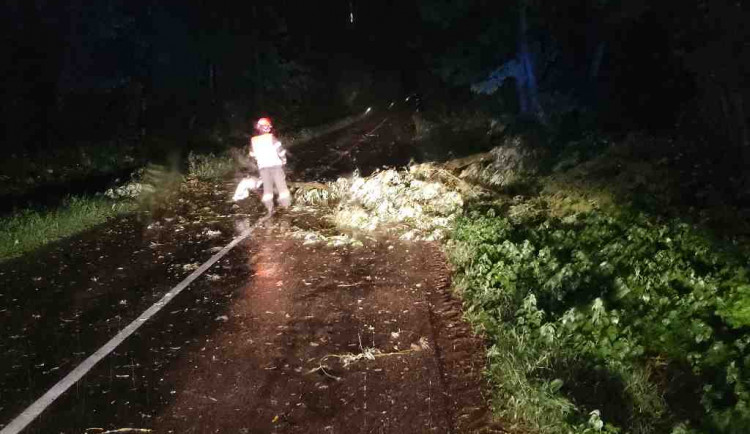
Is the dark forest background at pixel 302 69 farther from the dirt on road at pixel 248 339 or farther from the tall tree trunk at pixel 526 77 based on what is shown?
the dirt on road at pixel 248 339

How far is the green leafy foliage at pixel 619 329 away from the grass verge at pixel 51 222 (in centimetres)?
731

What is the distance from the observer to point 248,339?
600cm

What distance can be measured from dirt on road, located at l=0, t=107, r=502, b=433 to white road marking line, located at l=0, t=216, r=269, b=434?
0.28 ft

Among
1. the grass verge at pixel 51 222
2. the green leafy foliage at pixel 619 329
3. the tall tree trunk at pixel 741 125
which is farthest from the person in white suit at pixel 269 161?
the tall tree trunk at pixel 741 125

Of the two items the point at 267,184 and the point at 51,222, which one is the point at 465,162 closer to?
the point at 267,184

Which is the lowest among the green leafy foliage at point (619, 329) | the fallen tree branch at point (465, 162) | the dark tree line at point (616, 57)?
the green leafy foliage at point (619, 329)

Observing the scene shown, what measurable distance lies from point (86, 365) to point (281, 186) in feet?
23.2

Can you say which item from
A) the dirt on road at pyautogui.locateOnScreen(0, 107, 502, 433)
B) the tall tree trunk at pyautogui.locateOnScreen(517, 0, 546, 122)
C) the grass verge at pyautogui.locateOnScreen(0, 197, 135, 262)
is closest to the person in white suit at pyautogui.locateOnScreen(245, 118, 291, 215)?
the dirt on road at pyautogui.locateOnScreen(0, 107, 502, 433)

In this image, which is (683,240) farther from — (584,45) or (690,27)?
(584,45)

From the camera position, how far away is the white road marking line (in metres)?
4.68

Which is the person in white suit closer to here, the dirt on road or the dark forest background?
the dirt on road

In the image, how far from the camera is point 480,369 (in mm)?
5227

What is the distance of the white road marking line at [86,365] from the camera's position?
4.68 m

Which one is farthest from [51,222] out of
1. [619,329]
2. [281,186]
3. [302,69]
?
[302,69]
